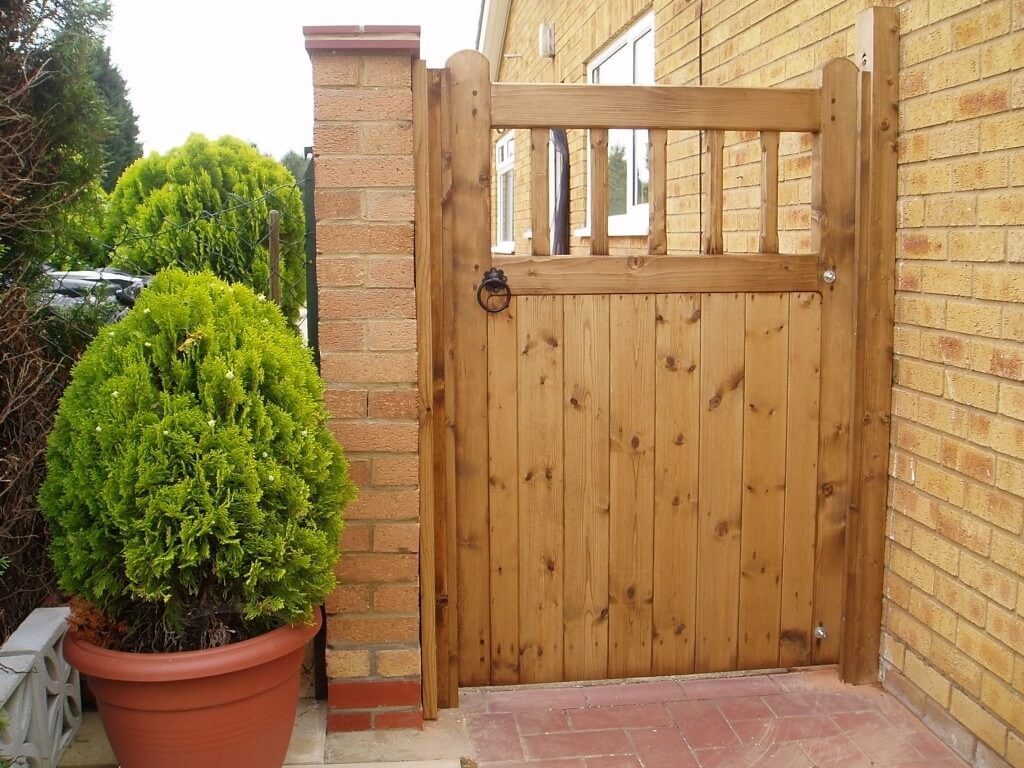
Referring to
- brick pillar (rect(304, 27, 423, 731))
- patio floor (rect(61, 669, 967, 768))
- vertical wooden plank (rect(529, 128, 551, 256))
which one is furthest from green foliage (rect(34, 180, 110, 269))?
patio floor (rect(61, 669, 967, 768))

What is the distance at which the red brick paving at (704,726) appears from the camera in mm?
3359

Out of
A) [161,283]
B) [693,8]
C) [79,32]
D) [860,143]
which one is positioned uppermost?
[693,8]

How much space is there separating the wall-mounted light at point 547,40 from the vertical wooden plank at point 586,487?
644cm

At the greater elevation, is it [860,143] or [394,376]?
[860,143]

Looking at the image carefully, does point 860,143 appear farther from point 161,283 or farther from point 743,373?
point 161,283

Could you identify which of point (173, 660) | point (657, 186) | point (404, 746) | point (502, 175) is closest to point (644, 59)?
point (657, 186)

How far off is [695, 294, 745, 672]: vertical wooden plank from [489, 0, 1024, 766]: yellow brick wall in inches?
21.6

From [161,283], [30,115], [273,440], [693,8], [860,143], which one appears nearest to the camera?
[273,440]

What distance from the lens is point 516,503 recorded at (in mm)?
3725

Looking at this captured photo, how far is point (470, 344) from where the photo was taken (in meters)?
3.61

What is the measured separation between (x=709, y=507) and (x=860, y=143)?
1.37m

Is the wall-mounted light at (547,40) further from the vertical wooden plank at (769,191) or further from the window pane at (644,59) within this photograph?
the vertical wooden plank at (769,191)

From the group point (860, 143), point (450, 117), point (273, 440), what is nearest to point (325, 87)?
point (450, 117)

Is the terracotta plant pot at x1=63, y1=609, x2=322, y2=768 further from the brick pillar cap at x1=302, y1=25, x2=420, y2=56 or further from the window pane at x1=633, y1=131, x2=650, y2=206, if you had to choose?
the window pane at x1=633, y1=131, x2=650, y2=206
